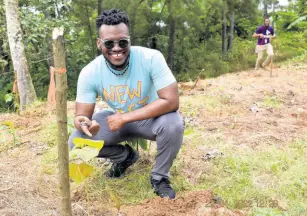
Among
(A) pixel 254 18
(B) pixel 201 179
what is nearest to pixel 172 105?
(B) pixel 201 179

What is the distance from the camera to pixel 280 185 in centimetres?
238

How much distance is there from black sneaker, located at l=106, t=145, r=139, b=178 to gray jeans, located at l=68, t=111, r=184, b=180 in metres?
0.10

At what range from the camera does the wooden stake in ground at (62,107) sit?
4.07ft

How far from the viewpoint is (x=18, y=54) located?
5340 millimetres

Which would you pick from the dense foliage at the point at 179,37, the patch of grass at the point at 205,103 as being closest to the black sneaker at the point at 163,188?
the patch of grass at the point at 205,103

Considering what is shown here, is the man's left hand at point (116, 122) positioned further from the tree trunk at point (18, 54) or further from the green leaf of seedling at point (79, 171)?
the tree trunk at point (18, 54)

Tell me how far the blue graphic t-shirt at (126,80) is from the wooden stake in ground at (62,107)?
0.90 metres

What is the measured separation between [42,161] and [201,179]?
1268 millimetres

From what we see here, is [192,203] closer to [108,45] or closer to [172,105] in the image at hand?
[172,105]

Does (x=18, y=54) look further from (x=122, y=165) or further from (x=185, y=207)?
(x=185, y=207)

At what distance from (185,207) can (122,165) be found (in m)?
0.72

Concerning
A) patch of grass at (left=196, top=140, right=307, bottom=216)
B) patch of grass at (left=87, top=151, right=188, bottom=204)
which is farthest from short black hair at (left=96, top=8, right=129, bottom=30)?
patch of grass at (left=196, top=140, right=307, bottom=216)

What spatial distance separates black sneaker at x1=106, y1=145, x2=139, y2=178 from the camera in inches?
102

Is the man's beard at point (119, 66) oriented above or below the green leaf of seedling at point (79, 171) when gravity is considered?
above
